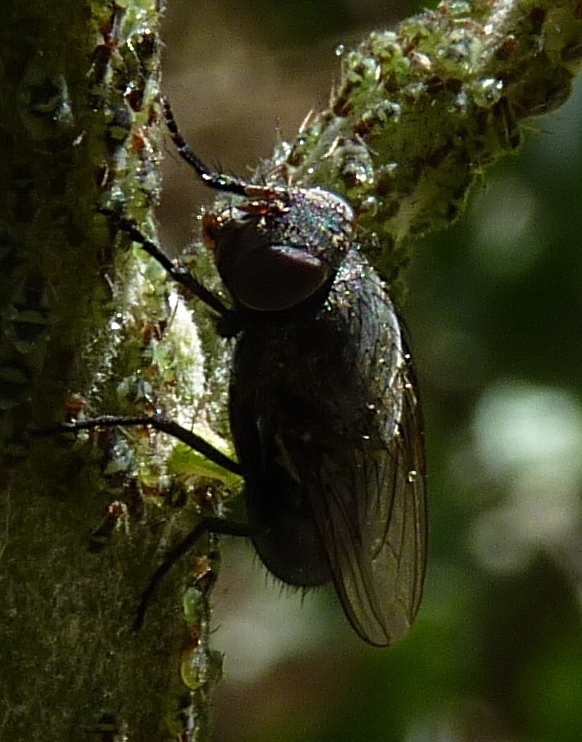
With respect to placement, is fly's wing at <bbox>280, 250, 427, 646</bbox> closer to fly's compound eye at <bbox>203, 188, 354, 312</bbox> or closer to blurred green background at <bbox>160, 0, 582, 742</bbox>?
fly's compound eye at <bbox>203, 188, 354, 312</bbox>

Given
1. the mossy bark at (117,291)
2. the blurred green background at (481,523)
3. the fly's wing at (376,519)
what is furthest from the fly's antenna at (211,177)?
the blurred green background at (481,523)

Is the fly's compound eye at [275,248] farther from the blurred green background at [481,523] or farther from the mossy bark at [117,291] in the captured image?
the blurred green background at [481,523]

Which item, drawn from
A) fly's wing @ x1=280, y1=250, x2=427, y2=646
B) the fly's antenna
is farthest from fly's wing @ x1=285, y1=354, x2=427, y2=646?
the fly's antenna

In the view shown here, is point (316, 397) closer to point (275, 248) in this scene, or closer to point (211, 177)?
point (275, 248)

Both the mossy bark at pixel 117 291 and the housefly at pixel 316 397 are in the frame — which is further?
the housefly at pixel 316 397

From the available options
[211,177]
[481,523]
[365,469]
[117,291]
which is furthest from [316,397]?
[481,523]

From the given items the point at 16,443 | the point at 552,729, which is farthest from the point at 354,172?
the point at 552,729
